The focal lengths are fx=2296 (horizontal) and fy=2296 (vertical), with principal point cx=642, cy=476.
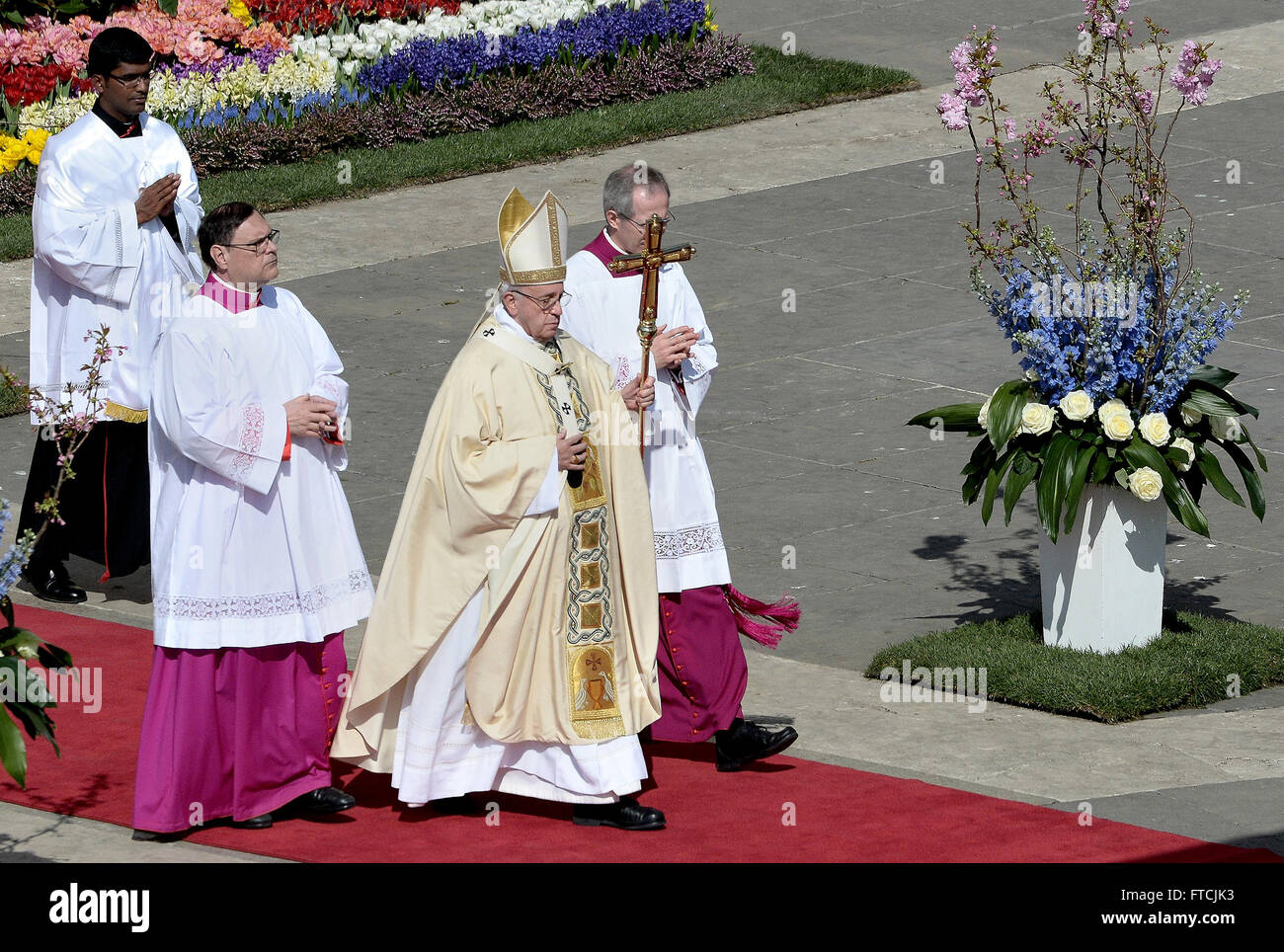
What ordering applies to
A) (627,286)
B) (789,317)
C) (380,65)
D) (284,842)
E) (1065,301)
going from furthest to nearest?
1. (380,65)
2. (789,317)
3. (1065,301)
4. (627,286)
5. (284,842)

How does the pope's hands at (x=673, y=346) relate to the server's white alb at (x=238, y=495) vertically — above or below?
above

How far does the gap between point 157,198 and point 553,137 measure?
778 cm

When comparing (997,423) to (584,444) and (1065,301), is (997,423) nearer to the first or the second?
(1065,301)

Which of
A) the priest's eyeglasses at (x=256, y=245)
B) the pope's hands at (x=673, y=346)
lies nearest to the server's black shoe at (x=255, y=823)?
the priest's eyeglasses at (x=256, y=245)

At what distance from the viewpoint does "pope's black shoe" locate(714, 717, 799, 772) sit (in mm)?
7703

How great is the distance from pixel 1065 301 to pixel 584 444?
7.45ft

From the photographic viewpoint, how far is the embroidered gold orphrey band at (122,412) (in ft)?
31.0

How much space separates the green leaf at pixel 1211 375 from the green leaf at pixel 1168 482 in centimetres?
40

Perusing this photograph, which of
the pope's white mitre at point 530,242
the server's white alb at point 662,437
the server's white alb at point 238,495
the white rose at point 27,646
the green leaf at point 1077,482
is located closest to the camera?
the white rose at point 27,646

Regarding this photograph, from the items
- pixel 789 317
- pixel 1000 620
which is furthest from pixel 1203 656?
pixel 789 317

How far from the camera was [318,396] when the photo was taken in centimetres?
730

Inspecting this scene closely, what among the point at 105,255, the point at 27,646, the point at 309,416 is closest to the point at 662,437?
the point at 309,416

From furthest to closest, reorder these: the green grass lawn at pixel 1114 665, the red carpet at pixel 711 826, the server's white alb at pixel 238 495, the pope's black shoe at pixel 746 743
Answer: the green grass lawn at pixel 1114 665 → the pope's black shoe at pixel 746 743 → the server's white alb at pixel 238 495 → the red carpet at pixel 711 826

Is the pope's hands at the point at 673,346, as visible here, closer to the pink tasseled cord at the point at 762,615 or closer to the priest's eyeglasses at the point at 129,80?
the pink tasseled cord at the point at 762,615
